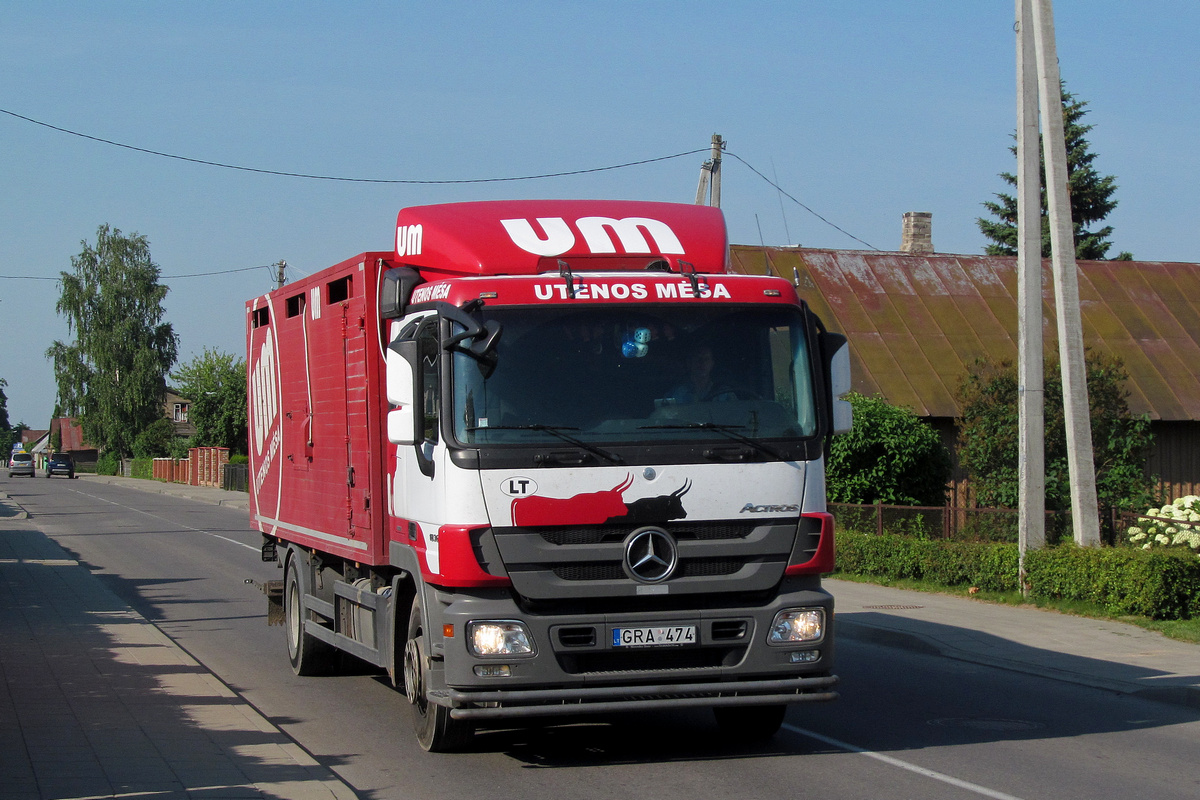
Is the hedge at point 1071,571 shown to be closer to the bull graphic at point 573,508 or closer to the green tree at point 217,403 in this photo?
the bull graphic at point 573,508

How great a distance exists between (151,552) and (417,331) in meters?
18.6

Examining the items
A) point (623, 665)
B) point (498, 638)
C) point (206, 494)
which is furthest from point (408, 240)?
point (206, 494)

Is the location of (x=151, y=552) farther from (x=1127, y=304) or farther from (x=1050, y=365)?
(x=1127, y=304)

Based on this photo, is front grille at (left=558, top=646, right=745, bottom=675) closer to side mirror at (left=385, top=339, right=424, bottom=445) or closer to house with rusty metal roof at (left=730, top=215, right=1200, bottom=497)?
side mirror at (left=385, top=339, right=424, bottom=445)

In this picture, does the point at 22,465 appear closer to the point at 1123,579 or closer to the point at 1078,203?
the point at 1078,203

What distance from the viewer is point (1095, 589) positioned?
13656mm

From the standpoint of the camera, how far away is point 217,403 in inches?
2574

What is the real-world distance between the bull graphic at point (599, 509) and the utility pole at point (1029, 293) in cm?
864

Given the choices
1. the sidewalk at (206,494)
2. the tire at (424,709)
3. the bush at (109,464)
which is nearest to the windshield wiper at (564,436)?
the tire at (424,709)

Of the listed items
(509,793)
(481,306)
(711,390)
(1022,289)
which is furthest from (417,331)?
(1022,289)

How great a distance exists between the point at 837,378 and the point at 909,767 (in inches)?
88.0

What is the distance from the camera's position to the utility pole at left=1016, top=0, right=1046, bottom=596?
14.3 m

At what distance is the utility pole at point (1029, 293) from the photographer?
562 inches

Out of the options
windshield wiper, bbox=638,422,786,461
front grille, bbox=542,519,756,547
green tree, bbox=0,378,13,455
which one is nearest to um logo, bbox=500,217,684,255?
windshield wiper, bbox=638,422,786,461
